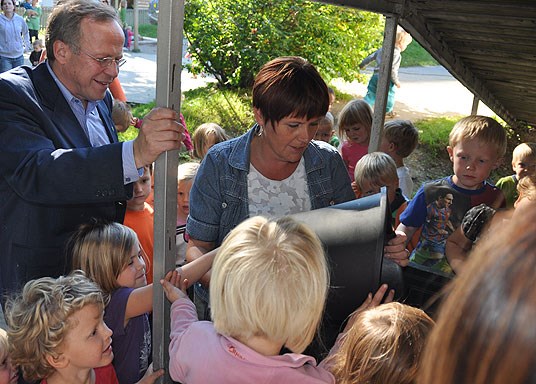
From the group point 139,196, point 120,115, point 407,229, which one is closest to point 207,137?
point 120,115

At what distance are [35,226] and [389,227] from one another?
1350 mm

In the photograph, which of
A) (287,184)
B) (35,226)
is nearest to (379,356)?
(287,184)

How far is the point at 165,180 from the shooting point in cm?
204

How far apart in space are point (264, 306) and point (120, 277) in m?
1.04

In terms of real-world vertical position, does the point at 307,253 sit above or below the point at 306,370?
above

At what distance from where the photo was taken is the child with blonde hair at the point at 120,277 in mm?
2398

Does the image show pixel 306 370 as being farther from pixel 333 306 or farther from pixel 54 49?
pixel 54 49

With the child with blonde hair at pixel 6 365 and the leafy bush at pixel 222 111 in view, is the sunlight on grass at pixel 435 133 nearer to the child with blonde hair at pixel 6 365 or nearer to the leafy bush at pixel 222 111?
the leafy bush at pixel 222 111

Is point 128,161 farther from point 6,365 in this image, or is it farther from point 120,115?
point 120,115

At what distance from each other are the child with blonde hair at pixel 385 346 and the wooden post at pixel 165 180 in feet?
2.43

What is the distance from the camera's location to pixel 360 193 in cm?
399

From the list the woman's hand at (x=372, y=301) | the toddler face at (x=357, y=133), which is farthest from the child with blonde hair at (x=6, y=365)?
the toddler face at (x=357, y=133)

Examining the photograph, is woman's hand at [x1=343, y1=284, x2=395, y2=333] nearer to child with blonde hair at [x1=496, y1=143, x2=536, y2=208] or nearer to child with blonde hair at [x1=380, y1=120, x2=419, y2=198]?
child with blonde hair at [x1=496, y1=143, x2=536, y2=208]

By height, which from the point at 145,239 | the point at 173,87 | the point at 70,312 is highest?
the point at 173,87
